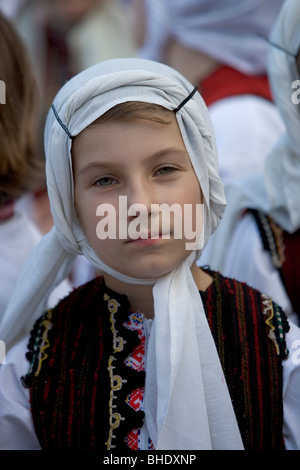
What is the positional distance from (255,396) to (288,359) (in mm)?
120

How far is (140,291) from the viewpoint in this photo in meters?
1.64

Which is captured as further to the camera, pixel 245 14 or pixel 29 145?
pixel 245 14

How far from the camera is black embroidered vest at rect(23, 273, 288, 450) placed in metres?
1.57

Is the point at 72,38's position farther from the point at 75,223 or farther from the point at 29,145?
the point at 75,223

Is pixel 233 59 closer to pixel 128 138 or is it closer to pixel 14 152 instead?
pixel 14 152

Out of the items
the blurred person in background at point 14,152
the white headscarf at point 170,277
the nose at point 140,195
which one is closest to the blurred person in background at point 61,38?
the blurred person in background at point 14,152

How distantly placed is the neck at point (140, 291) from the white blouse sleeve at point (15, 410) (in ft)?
1.00

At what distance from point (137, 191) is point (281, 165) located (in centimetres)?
90

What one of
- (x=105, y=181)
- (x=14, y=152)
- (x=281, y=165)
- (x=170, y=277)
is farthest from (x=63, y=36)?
(x=170, y=277)

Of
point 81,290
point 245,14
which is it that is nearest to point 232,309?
point 81,290

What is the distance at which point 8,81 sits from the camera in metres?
2.17

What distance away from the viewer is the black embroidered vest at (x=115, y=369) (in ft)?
5.15

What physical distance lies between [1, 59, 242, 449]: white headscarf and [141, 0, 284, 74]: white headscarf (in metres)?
1.72

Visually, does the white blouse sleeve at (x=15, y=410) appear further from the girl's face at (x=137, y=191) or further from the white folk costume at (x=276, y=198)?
the white folk costume at (x=276, y=198)
